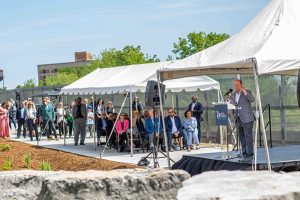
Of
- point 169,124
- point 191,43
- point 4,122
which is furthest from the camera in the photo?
point 191,43

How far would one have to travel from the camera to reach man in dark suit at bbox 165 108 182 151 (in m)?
23.1

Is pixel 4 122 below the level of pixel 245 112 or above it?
below

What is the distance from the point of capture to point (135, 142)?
23938 mm

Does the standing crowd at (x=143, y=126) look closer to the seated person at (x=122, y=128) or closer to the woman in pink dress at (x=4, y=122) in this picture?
the seated person at (x=122, y=128)

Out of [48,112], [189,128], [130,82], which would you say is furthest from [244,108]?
[48,112]

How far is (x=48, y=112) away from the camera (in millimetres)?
31812

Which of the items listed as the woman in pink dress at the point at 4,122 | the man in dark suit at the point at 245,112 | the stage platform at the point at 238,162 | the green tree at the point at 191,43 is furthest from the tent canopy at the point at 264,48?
the green tree at the point at 191,43

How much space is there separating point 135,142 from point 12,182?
16.7m

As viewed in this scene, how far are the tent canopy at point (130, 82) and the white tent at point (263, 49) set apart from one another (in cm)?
548

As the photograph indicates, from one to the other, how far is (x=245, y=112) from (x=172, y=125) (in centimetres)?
878

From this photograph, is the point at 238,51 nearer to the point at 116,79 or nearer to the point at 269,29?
the point at 269,29

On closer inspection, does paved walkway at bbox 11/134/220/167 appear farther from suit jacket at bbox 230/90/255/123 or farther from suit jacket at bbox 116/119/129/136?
suit jacket at bbox 230/90/255/123

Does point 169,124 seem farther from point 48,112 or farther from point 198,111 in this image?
point 48,112

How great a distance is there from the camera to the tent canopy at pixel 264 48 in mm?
13383
